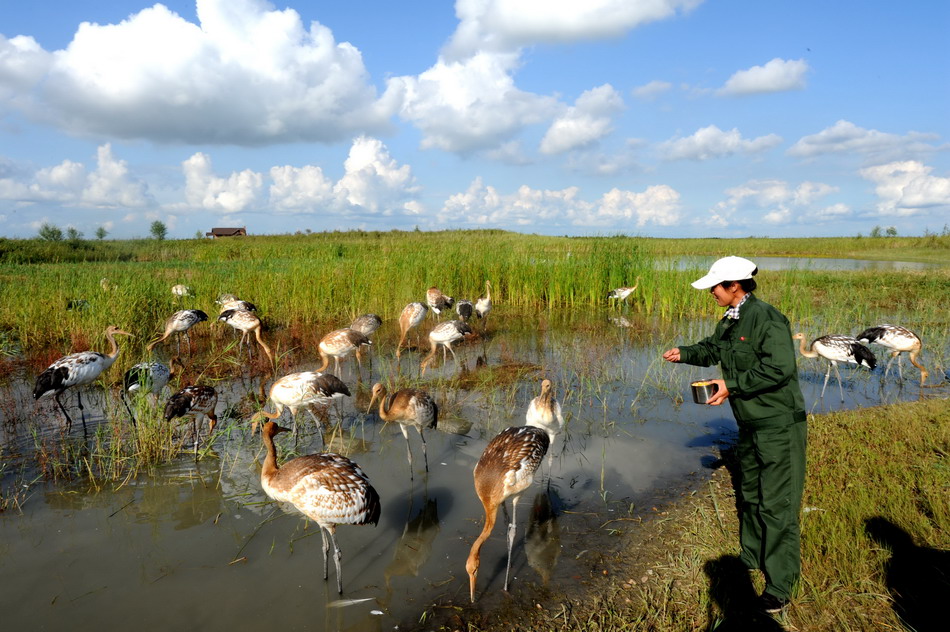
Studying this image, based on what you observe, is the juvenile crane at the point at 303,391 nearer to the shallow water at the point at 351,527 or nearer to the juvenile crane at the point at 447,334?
the shallow water at the point at 351,527

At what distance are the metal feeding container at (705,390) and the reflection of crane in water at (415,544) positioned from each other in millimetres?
2745

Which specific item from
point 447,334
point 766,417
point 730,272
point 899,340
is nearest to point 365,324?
point 447,334

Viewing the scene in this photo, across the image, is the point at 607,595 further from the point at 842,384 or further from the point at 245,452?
the point at 842,384

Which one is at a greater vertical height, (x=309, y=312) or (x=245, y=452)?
(x=309, y=312)

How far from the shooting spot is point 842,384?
9.39m

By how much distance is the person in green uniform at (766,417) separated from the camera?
3.49m

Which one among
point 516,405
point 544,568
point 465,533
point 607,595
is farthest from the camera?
point 516,405

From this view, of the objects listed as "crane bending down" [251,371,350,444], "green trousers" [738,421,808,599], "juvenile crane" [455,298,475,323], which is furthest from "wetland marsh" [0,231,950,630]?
"green trousers" [738,421,808,599]

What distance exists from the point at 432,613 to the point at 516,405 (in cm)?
441

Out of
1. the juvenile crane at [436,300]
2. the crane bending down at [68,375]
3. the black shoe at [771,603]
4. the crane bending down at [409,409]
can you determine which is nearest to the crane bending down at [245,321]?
the crane bending down at [68,375]

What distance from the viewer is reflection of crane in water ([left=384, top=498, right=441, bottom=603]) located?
14.6 feet

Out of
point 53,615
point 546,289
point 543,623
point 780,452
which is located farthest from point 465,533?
point 546,289

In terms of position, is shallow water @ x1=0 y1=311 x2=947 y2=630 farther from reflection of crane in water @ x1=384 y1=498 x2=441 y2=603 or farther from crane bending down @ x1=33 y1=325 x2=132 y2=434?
crane bending down @ x1=33 y1=325 x2=132 y2=434

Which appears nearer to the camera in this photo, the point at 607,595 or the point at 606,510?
the point at 607,595
